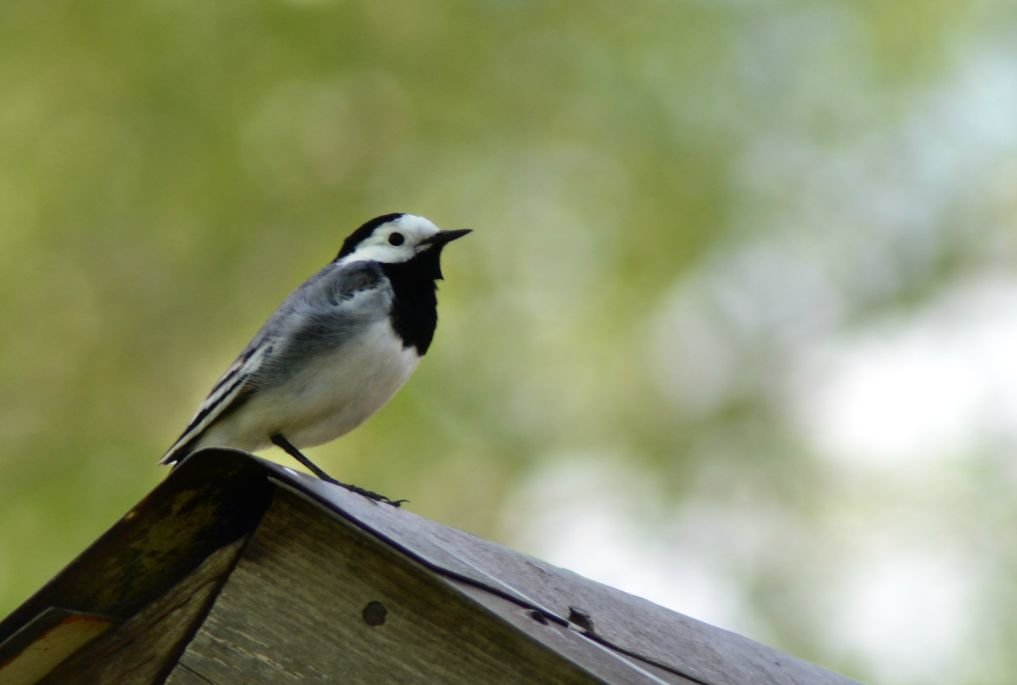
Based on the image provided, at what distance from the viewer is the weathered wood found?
288 cm

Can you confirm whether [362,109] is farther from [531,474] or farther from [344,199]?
[531,474]

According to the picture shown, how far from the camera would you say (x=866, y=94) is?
38.4 ft

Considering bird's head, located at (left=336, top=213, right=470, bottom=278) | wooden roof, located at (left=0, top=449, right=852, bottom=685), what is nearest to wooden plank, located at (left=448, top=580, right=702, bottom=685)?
wooden roof, located at (left=0, top=449, right=852, bottom=685)

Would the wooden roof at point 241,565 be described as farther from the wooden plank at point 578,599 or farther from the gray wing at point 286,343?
the gray wing at point 286,343

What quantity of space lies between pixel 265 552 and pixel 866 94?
9704mm

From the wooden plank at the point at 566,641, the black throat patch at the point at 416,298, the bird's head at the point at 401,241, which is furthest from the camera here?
the bird's head at the point at 401,241

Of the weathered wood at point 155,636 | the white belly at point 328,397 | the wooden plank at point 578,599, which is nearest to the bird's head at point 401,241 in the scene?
the white belly at point 328,397

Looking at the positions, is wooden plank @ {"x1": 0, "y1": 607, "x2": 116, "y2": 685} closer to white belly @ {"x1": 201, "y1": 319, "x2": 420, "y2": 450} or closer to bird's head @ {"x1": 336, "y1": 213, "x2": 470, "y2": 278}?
white belly @ {"x1": 201, "y1": 319, "x2": 420, "y2": 450}

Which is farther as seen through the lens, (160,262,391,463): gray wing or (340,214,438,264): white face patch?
(340,214,438,264): white face patch

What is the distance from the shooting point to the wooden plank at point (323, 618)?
9.13 feet

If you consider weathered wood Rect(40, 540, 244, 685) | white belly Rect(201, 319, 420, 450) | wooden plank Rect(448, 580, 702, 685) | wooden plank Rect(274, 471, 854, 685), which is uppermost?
white belly Rect(201, 319, 420, 450)

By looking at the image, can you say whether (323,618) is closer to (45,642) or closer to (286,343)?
(45,642)

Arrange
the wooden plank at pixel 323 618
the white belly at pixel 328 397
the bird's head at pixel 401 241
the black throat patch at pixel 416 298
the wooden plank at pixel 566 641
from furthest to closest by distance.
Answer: the bird's head at pixel 401 241 < the black throat patch at pixel 416 298 < the white belly at pixel 328 397 < the wooden plank at pixel 323 618 < the wooden plank at pixel 566 641

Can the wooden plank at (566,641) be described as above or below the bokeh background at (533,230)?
below
